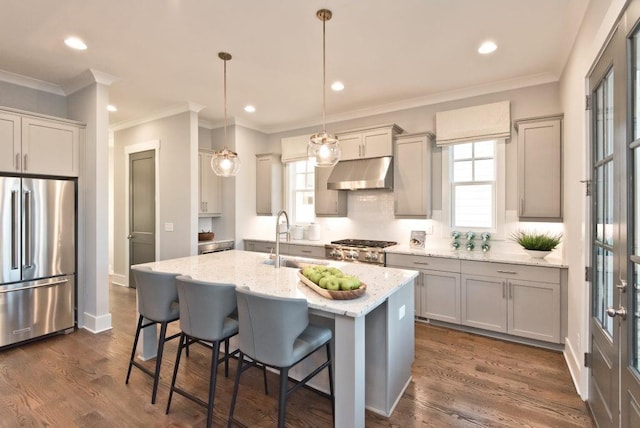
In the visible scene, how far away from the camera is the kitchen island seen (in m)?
1.75

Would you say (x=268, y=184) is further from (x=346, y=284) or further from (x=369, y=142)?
(x=346, y=284)

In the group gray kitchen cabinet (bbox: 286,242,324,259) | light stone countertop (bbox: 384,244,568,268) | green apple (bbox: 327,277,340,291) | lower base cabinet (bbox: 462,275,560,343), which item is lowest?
lower base cabinet (bbox: 462,275,560,343)

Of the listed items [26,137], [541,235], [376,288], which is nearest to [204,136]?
[26,137]

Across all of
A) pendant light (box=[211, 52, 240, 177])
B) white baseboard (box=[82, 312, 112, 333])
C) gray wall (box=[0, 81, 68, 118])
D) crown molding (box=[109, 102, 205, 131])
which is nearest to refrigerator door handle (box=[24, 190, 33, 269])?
white baseboard (box=[82, 312, 112, 333])

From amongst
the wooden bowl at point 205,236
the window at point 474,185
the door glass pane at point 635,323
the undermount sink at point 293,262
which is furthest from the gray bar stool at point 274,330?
the wooden bowl at point 205,236

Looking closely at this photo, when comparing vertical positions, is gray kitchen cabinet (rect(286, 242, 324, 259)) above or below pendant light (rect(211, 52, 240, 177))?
below

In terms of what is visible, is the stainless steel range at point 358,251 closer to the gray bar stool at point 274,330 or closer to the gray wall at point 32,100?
the gray bar stool at point 274,330

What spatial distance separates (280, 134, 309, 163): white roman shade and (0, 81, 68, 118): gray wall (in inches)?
116

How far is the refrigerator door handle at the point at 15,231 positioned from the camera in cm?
317

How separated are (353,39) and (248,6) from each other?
93cm

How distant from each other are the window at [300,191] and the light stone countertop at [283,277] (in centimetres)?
227

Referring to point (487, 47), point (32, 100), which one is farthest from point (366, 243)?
point (32, 100)

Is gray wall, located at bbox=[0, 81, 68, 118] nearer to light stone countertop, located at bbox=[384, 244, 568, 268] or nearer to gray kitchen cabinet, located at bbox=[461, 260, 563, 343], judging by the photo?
light stone countertop, located at bbox=[384, 244, 568, 268]

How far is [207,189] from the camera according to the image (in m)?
5.26
